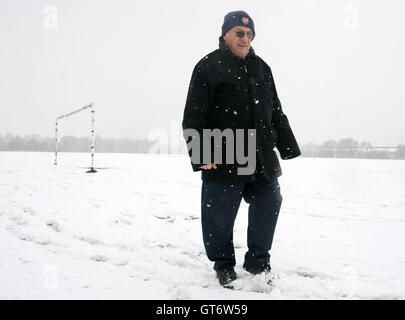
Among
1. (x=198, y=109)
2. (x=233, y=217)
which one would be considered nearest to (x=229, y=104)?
(x=198, y=109)

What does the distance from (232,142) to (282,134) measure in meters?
0.58

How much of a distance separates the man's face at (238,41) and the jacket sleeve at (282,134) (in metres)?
0.33

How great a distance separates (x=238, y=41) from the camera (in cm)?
250

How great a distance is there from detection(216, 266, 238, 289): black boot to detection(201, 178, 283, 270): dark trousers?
4cm

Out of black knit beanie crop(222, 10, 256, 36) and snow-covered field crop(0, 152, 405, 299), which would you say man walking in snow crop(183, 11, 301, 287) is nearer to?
black knit beanie crop(222, 10, 256, 36)

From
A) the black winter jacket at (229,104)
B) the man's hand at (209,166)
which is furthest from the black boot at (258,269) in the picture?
the man's hand at (209,166)

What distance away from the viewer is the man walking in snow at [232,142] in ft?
7.93

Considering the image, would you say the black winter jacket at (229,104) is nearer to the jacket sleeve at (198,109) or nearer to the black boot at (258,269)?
the jacket sleeve at (198,109)

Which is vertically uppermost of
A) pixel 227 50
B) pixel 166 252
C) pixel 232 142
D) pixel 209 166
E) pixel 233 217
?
pixel 227 50

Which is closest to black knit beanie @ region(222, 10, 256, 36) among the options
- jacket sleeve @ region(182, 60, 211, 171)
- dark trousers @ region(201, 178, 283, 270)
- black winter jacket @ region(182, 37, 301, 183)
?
black winter jacket @ region(182, 37, 301, 183)

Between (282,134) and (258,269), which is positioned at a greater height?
(282,134)

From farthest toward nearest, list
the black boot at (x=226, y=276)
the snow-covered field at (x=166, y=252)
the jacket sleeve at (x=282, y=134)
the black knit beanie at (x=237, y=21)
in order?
the jacket sleeve at (x=282, y=134) → the black knit beanie at (x=237, y=21) → the black boot at (x=226, y=276) → the snow-covered field at (x=166, y=252)

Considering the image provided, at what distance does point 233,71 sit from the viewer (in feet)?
8.10

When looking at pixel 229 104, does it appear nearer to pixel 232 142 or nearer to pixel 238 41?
pixel 232 142
